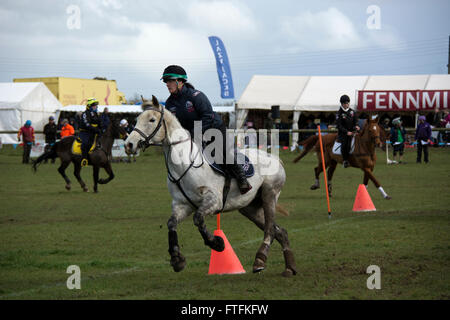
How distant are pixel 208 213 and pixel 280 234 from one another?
1.35 m

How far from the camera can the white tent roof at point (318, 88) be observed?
3975cm

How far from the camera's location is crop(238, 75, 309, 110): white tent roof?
40.5 metres

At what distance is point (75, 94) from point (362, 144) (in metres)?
39.3

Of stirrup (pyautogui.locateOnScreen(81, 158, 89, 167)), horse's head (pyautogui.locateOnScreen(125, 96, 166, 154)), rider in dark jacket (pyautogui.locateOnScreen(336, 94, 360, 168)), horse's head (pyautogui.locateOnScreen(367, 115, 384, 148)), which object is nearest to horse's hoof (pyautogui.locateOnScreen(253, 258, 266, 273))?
horse's head (pyautogui.locateOnScreen(125, 96, 166, 154))

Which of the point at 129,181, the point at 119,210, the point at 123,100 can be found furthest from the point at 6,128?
the point at 119,210

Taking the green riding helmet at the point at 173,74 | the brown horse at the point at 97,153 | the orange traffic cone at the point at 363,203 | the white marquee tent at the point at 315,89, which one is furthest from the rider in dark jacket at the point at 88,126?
Answer: the white marquee tent at the point at 315,89

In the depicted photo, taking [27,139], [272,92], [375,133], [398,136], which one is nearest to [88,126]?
[375,133]

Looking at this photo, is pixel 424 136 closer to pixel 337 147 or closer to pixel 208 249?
pixel 337 147

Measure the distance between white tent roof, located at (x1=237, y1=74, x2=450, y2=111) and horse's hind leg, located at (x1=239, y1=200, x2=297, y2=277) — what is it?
101 feet

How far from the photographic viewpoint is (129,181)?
78.3 feet

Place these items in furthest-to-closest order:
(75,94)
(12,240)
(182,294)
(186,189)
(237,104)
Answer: (75,94), (237,104), (12,240), (186,189), (182,294)

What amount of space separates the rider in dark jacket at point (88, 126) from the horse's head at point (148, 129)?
1223 cm

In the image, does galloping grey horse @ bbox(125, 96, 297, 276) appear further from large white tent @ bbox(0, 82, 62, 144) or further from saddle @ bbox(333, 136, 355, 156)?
large white tent @ bbox(0, 82, 62, 144)
